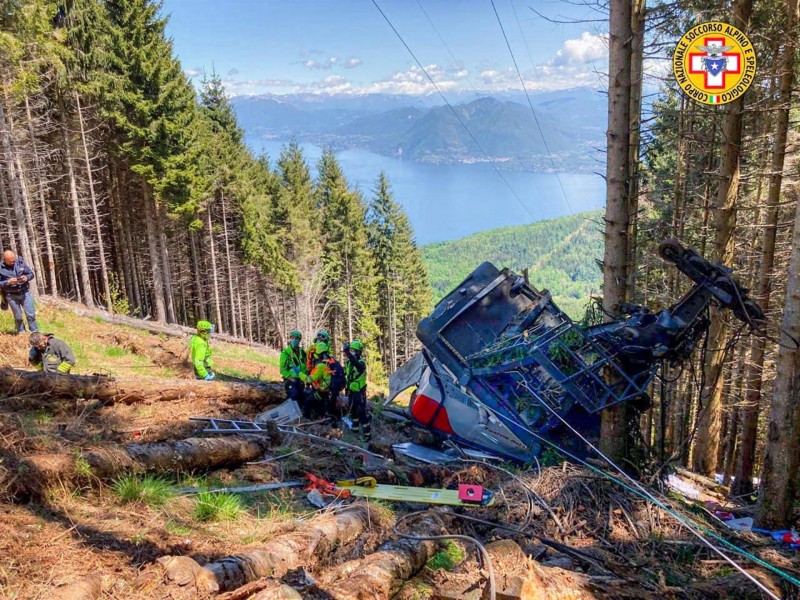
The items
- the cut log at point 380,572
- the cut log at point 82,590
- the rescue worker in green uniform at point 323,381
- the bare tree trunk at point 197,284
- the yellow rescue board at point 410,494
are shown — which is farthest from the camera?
the bare tree trunk at point 197,284

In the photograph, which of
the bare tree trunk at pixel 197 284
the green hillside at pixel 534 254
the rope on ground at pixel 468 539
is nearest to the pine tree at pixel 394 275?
the bare tree trunk at pixel 197 284

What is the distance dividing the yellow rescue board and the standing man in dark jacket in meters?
9.13

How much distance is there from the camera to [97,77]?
2430 centimetres

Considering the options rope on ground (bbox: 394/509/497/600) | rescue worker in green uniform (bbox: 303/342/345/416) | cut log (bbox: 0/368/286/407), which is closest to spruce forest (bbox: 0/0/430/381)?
cut log (bbox: 0/368/286/407)

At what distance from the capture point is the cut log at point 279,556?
138 inches

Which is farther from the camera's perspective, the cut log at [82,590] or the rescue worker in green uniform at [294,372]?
the rescue worker in green uniform at [294,372]

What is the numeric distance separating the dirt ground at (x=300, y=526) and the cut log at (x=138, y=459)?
5 cm

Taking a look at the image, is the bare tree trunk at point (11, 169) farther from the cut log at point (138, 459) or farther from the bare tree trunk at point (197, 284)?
the cut log at point (138, 459)

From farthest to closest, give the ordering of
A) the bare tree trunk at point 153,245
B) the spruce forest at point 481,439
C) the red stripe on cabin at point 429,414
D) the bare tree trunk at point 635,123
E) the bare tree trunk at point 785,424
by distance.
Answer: the bare tree trunk at point 153,245
the red stripe on cabin at point 429,414
the bare tree trunk at point 635,123
the bare tree trunk at point 785,424
the spruce forest at point 481,439

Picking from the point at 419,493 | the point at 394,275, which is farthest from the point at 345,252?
the point at 419,493

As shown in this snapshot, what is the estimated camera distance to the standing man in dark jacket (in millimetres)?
10969

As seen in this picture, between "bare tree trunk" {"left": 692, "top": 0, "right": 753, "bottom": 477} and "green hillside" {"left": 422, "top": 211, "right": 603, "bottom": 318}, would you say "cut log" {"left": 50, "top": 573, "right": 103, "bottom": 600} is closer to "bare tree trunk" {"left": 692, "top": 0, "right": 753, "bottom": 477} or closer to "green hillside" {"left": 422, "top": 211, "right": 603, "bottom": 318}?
"bare tree trunk" {"left": 692, "top": 0, "right": 753, "bottom": 477}

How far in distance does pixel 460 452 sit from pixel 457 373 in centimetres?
137

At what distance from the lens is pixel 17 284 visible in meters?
11.1
